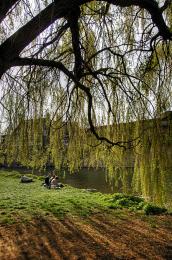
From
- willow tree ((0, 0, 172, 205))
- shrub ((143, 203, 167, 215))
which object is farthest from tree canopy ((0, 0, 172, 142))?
shrub ((143, 203, 167, 215))

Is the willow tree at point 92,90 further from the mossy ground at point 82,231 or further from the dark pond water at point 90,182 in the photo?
the dark pond water at point 90,182

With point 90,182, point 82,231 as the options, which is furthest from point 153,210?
point 90,182

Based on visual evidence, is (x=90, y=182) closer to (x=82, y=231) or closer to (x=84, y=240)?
(x=82, y=231)

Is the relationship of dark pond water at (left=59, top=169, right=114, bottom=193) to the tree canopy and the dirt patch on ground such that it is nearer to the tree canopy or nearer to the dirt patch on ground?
the dirt patch on ground

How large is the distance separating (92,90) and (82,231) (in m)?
2.59

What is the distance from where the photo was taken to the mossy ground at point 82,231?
5.74m

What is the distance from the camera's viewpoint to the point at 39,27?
164 inches

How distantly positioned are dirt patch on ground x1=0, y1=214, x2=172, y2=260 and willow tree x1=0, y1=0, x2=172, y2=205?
92 centimetres

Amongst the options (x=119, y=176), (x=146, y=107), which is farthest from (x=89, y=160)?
(x=146, y=107)

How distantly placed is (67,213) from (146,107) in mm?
4297

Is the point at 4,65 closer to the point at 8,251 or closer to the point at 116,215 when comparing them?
the point at 8,251

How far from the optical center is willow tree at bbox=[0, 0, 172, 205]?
5.40m

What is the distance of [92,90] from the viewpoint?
617 centimetres

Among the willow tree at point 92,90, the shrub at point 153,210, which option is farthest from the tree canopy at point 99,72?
the shrub at point 153,210
